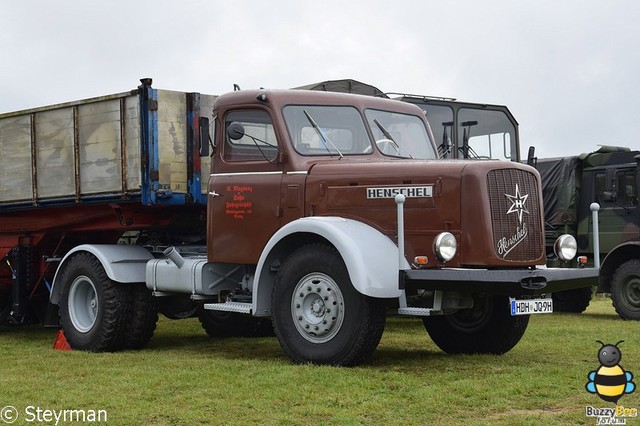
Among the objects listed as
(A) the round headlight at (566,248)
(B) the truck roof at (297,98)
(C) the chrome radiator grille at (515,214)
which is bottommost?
(A) the round headlight at (566,248)

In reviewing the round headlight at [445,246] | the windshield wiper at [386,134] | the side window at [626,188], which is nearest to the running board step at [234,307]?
the round headlight at [445,246]

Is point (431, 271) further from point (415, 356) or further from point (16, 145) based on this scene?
point (16, 145)

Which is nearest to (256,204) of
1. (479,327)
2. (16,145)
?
(479,327)

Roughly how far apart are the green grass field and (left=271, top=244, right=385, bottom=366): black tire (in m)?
0.21

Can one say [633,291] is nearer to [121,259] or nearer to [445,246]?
[445,246]

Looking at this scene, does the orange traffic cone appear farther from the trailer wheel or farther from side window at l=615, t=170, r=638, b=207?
side window at l=615, t=170, r=638, b=207

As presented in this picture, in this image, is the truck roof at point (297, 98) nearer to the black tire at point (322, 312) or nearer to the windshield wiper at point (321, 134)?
the windshield wiper at point (321, 134)

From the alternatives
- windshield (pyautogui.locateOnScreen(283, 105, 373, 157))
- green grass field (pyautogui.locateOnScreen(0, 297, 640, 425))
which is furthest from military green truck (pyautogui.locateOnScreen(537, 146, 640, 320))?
windshield (pyautogui.locateOnScreen(283, 105, 373, 157))

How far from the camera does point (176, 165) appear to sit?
10.9m

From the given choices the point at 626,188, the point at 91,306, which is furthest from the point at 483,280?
the point at 626,188

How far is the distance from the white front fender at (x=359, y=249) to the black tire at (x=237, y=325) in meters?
3.36

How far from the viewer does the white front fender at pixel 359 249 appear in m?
8.10

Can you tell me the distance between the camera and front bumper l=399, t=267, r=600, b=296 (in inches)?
311

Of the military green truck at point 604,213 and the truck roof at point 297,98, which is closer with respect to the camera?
the truck roof at point 297,98
